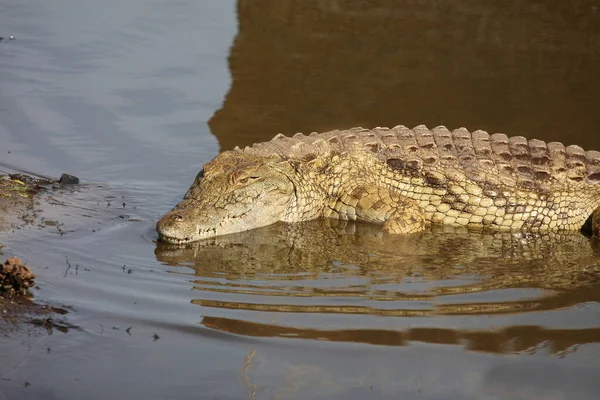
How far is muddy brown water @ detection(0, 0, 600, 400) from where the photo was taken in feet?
18.9

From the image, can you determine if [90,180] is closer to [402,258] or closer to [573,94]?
[402,258]

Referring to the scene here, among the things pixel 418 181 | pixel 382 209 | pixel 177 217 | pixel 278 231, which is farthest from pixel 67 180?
pixel 418 181

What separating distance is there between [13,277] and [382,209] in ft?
12.5

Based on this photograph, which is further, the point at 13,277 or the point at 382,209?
the point at 382,209

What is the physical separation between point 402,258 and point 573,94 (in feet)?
18.6

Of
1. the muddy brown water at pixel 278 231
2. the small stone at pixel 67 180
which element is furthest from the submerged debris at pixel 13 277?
the small stone at pixel 67 180

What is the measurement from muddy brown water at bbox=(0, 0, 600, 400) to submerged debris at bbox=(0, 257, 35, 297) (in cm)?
18

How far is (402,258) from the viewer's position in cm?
808

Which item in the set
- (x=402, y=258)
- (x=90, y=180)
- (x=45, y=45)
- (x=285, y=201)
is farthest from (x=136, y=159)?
(x=45, y=45)

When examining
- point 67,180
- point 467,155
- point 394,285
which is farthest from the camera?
point 67,180

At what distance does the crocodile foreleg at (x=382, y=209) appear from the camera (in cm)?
888

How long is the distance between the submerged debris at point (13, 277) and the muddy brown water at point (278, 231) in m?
0.18

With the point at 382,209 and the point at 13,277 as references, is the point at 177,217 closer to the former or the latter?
the point at 382,209

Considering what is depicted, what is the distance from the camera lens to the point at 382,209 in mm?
9078
